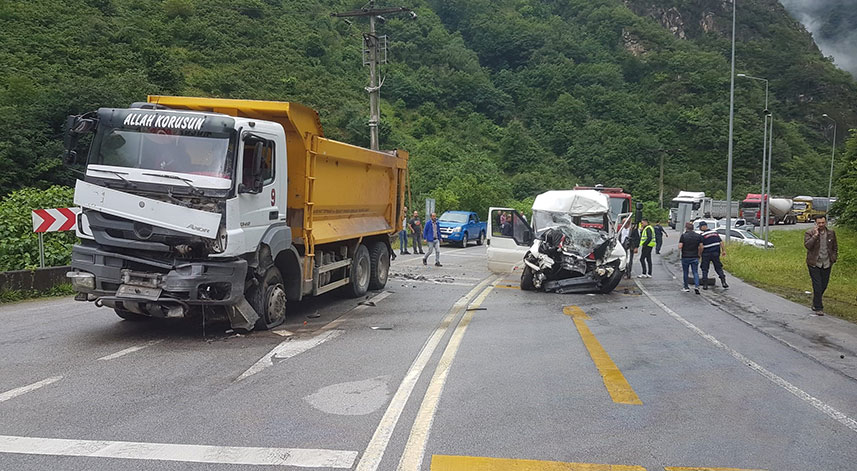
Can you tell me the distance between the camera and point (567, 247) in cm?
1370

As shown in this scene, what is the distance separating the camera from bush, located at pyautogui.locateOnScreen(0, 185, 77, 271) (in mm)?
12461

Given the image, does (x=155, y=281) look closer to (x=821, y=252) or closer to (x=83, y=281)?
(x=83, y=281)

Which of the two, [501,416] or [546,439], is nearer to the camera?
[546,439]

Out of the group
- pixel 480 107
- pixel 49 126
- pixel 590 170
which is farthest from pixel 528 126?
pixel 49 126

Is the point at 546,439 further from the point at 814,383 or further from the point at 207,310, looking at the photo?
the point at 207,310

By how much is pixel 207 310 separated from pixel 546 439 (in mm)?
5295

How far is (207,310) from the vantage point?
8.34 meters

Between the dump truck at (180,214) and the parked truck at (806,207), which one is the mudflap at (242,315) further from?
the parked truck at (806,207)

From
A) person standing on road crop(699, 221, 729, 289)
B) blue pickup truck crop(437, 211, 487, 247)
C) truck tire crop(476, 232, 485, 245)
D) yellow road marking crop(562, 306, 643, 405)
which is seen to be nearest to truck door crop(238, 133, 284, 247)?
yellow road marking crop(562, 306, 643, 405)

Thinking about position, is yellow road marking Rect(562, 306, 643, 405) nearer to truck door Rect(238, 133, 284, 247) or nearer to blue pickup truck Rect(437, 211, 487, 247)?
truck door Rect(238, 133, 284, 247)

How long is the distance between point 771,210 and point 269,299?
58997mm

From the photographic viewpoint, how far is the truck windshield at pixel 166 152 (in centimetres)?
763

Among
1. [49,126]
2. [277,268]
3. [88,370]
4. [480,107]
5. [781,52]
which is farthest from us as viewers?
[480,107]

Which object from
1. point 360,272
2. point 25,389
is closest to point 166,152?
point 25,389
